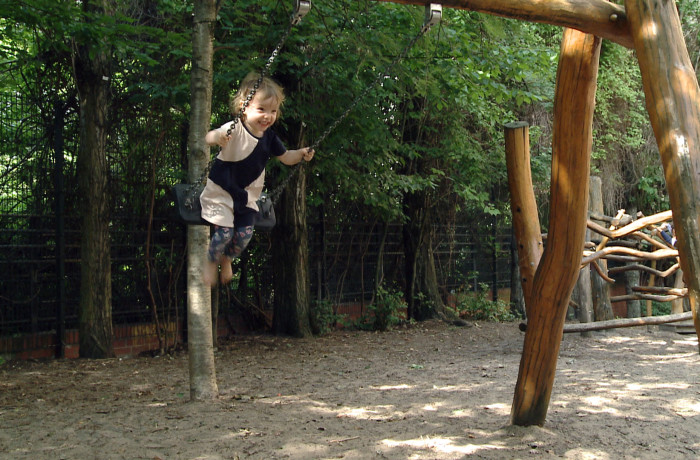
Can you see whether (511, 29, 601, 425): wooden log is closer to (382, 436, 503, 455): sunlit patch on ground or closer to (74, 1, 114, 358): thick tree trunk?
(382, 436, 503, 455): sunlit patch on ground

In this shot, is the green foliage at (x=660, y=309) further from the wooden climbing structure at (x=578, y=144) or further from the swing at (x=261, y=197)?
the swing at (x=261, y=197)

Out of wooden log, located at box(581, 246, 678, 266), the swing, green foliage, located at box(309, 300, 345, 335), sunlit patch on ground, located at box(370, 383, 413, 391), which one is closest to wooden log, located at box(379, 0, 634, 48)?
the swing

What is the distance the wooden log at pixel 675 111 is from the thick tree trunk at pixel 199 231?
3354mm

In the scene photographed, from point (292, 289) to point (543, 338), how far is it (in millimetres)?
5738

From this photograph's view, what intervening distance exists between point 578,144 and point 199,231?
119 inches

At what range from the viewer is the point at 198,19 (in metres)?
5.50

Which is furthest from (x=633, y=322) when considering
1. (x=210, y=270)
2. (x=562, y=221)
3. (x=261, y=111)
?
(x=261, y=111)

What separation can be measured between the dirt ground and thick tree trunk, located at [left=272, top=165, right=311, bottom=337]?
2.79ft

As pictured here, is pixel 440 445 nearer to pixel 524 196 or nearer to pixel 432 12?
pixel 524 196

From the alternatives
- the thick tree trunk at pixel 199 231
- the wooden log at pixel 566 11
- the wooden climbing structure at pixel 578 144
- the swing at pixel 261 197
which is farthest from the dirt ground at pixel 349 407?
the wooden log at pixel 566 11

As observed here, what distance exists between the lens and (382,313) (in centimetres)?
1136

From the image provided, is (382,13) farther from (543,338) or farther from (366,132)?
(543,338)

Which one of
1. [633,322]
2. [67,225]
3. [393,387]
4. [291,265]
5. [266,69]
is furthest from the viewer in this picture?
[291,265]

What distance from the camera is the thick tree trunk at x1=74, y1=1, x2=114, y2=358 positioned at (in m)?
7.77
